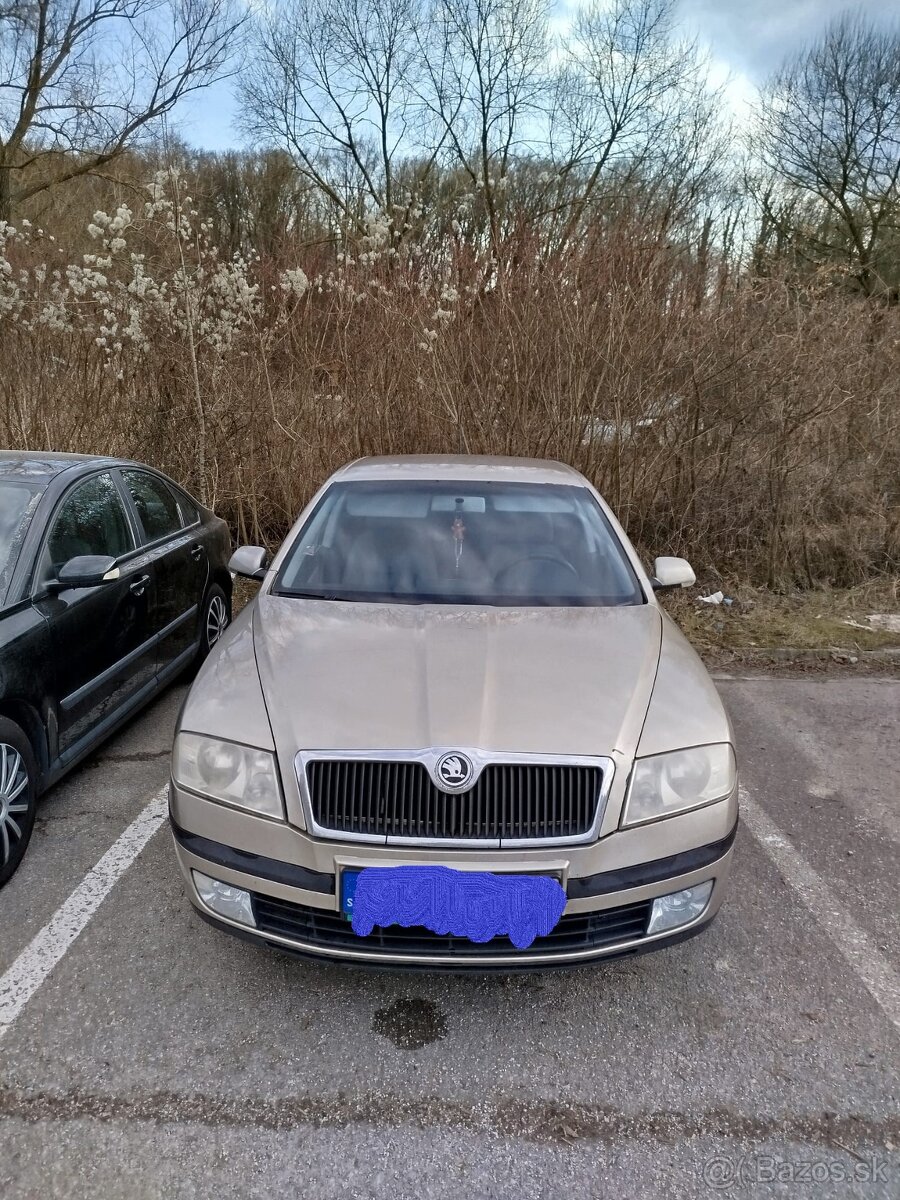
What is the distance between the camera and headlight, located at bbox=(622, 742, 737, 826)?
1.96 metres

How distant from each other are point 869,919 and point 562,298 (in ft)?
17.4

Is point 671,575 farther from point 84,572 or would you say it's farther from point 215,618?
point 215,618

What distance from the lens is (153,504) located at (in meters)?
4.36

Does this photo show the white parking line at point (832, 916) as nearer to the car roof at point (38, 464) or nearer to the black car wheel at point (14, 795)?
the black car wheel at point (14, 795)

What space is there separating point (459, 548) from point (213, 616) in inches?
99.9

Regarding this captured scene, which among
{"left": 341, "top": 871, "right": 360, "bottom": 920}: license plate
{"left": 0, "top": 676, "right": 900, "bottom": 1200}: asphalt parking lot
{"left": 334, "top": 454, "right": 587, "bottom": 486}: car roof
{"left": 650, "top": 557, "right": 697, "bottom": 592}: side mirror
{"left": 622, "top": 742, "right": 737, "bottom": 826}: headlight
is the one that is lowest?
{"left": 0, "top": 676, "right": 900, "bottom": 1200}: asphalt parking lot

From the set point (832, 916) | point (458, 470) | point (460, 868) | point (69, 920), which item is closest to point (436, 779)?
point (460, 868)

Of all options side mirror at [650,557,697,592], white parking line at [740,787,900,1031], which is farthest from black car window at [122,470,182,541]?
white parking line at [740,787,900,1031]

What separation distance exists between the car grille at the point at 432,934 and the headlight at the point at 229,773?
10.4 inches

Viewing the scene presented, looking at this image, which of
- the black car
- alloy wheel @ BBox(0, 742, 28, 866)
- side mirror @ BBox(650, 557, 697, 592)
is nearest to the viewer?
alloy wheel @ BBox(0, 742, 28, 866)

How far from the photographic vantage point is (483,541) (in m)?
3.13

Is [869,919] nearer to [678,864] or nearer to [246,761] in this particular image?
[678,864]

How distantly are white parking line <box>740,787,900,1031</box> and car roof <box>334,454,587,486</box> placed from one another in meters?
1.82

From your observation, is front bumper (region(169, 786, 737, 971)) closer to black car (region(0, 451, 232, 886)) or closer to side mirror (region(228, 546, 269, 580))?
black car (region(0, 451, 232, 886))
